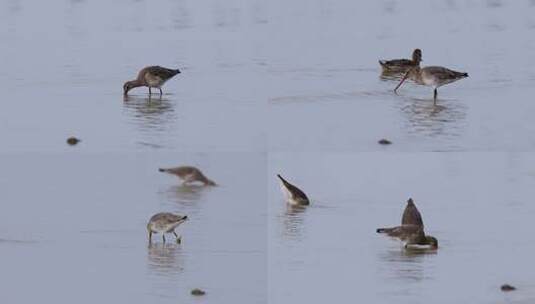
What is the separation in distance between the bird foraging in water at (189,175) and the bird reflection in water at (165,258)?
234cm

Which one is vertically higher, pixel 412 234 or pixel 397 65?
pixel 397 65

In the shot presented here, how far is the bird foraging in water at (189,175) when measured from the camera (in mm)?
17219

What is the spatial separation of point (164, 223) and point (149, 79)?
490 cm

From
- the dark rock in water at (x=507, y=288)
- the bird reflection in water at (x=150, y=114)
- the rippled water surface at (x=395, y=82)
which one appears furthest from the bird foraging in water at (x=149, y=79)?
the dark rock in water at (x=507, y=288)

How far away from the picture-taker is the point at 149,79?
1948 centimetres

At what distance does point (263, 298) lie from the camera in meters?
12.4

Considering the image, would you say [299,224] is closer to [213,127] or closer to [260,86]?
[213,127]

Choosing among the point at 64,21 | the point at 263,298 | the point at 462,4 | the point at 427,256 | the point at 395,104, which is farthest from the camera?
the point at 462,4

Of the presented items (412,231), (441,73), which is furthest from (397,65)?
(412,231)

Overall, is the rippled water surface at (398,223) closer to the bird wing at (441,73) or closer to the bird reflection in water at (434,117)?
the bird reflection in water at (434,117)

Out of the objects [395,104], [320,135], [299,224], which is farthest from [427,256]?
[395,104]

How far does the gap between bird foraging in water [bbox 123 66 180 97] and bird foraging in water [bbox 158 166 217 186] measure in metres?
2.10

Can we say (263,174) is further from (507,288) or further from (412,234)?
(507,288)

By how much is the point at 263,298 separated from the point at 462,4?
19651 millimetres
